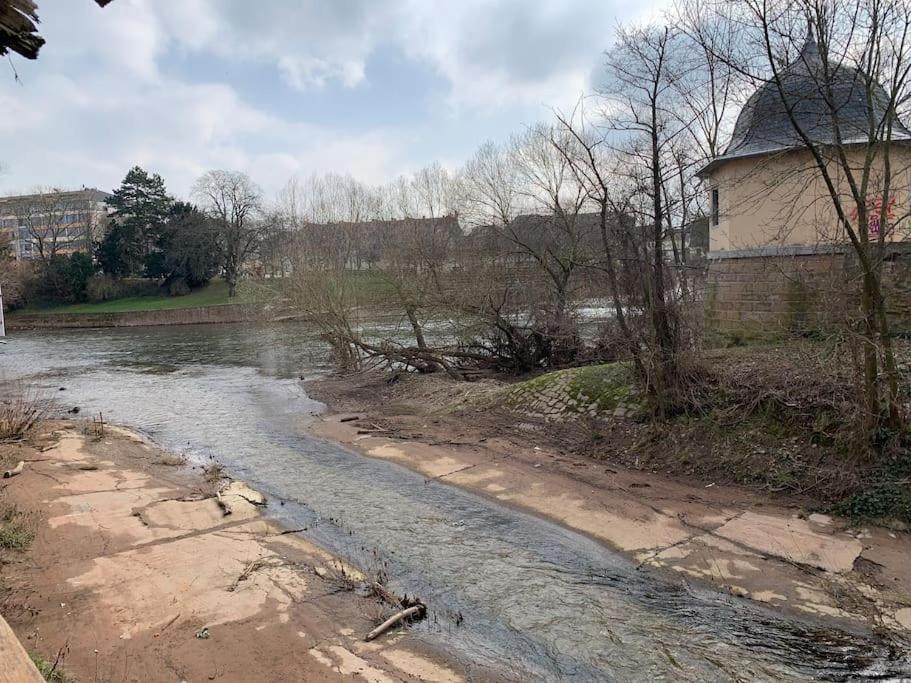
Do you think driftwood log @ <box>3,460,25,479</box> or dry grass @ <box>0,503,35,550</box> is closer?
dry grass @ <box>0,503,35,550</box>

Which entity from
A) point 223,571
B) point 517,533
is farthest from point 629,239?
point 223,571

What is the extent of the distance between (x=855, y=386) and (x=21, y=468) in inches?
487

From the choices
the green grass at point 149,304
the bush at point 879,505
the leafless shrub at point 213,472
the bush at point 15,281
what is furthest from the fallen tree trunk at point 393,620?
the bush at point 15,281

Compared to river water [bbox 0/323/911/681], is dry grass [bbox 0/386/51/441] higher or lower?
higher

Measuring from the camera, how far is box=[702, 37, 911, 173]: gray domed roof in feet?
25.4

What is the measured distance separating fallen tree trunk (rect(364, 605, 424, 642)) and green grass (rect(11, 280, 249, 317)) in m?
50.2

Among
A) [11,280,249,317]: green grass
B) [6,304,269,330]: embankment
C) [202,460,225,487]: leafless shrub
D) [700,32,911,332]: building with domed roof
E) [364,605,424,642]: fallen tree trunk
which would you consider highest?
[700,32,911,332]: building with domed roof

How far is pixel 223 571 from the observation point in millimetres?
6477

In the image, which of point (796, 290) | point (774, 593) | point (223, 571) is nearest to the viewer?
point (774, 593)

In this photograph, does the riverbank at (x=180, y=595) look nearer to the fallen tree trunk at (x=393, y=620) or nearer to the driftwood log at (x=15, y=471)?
the fallen tree trunk at (x=393, y=620)

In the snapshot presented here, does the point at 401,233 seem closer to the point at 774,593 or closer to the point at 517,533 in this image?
the point at 517,533

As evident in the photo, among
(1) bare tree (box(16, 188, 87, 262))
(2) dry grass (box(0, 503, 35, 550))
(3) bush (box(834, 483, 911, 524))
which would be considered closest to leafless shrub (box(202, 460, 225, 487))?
(2) dry grass (box(0, 503, 35, 550))

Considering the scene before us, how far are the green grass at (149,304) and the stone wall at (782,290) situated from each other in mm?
44644

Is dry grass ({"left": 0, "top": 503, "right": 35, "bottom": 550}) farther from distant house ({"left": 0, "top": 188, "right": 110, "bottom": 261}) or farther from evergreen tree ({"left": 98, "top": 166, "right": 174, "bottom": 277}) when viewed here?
distant house ({"left": 0, "top": 188, "right": 110, "bottom": 261})
